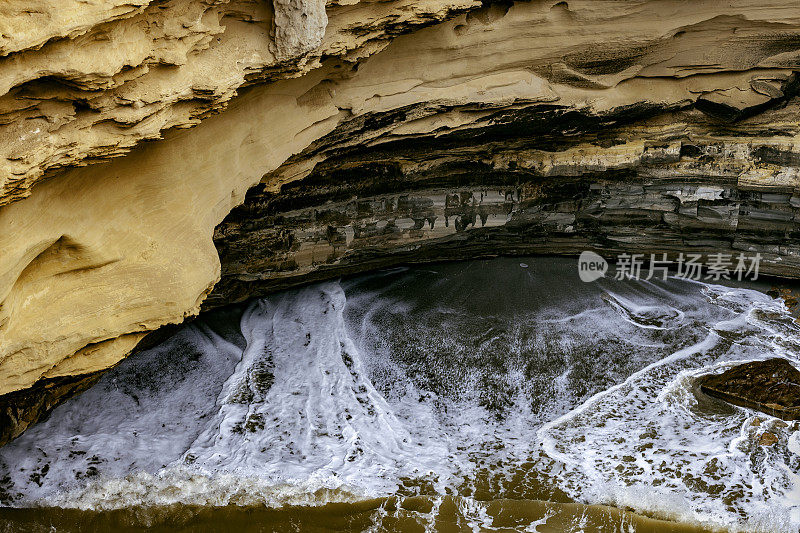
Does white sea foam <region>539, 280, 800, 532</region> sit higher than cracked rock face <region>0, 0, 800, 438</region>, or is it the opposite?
cracked rock face <region>0, 0, 800, 438</region>

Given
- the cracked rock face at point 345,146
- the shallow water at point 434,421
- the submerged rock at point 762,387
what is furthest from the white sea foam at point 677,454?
the cracked rock face at point 345,146

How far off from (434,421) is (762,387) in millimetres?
2329

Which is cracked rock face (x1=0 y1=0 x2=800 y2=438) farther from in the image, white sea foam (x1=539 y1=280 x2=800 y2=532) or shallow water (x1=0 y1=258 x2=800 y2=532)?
white sea foam (x1=539 y1=280 x2=800 y2=532)

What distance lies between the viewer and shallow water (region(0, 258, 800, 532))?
4105 mm

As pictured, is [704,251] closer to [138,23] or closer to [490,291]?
[490,291]

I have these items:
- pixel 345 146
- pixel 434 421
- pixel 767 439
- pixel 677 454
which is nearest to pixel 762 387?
pixel 767 439

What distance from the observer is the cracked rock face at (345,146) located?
3.40 m

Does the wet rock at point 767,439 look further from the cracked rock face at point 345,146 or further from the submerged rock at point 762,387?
the cracked rock face at point 345,146

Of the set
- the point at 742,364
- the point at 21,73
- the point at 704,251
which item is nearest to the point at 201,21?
the point at 21,73

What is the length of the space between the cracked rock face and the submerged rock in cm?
164

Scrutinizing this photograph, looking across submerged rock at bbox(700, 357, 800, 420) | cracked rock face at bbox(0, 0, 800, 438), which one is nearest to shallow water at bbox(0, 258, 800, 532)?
submerged rock at bbox(700, 357, 800, 420)

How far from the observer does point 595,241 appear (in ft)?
22.4

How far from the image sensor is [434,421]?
16.1 ft

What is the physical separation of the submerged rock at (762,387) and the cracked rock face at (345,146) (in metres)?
1.64
